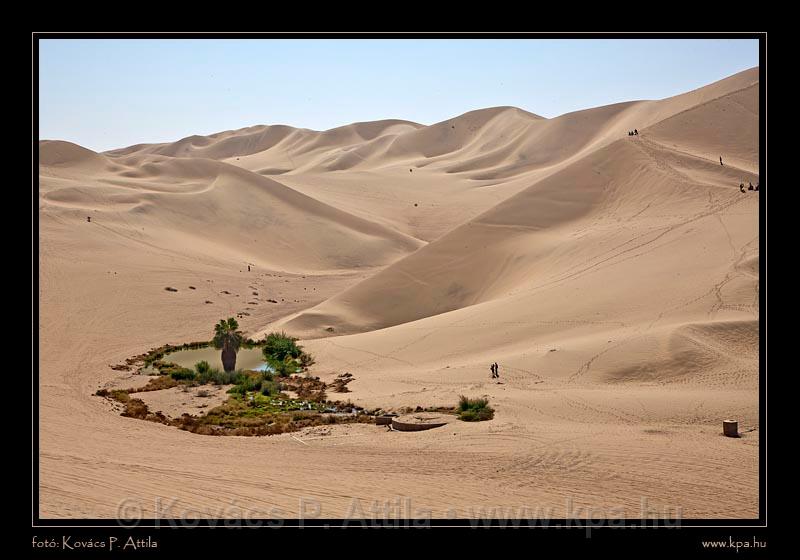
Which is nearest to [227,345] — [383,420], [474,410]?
[383,420]

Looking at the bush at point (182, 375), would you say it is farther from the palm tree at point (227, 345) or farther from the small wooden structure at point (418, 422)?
the small wooden structure at point (418, 422)

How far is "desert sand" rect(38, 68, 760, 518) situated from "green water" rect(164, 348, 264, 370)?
1651 millimetres

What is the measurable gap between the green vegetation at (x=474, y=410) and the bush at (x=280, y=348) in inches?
390

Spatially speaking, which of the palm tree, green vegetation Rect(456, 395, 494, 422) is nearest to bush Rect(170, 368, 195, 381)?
the palm tree

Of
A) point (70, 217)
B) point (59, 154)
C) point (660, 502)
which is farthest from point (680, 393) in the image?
point (59, 154)

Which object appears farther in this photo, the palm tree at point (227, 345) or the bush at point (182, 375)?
the palm tree at point (227, 345)

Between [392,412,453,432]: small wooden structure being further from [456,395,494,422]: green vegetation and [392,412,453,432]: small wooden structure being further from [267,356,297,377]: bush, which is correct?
[267,356,297,377]: bush

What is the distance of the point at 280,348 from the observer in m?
25.8

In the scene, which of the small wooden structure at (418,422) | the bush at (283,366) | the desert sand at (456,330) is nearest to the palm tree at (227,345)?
the bush at (283,366)

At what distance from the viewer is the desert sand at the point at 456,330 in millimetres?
11000

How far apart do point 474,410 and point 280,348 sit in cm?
1136

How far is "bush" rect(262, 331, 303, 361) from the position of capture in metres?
25.4

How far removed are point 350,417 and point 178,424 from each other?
3.77m

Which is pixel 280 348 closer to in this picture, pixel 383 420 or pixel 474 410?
pixel 383 420
